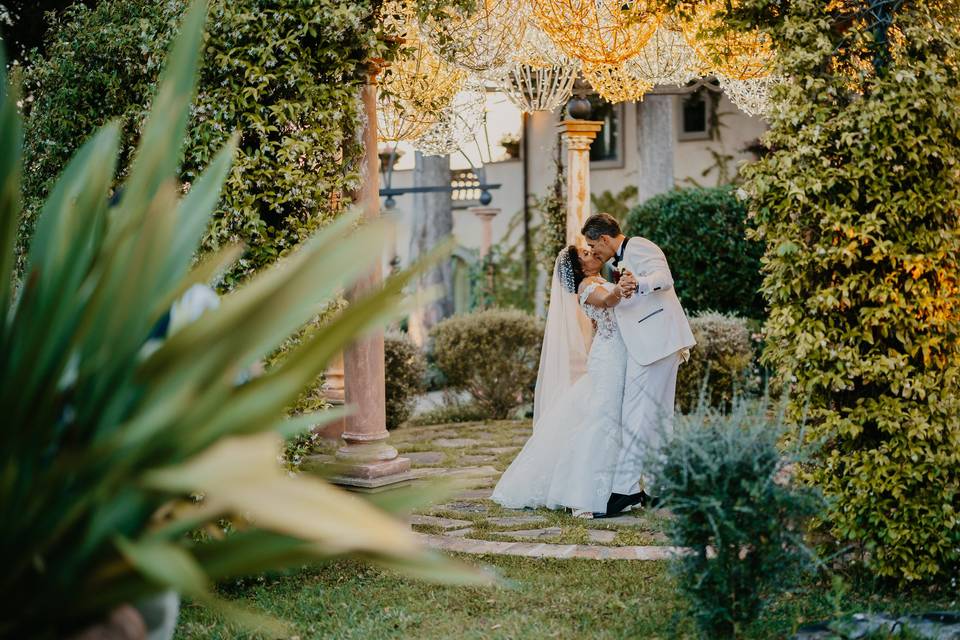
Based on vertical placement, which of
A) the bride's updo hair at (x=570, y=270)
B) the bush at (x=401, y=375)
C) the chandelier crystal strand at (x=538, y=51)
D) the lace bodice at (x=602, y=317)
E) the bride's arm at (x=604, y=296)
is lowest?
the bush at (x=401, y=375)

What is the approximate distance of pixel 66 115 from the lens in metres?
5.91

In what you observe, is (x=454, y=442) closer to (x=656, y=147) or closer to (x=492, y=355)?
(x=492, y=355)

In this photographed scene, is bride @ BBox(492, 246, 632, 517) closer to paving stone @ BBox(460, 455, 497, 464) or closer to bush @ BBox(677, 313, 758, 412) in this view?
paving stone @ BBox(460, 455, 497, 464)

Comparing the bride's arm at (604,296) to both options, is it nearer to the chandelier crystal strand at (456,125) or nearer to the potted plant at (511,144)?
the chandelier crystal strand at (456,125)

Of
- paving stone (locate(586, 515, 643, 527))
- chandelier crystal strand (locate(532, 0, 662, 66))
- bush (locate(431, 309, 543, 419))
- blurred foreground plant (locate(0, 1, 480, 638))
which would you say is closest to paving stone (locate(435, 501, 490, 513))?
paving stone (locate(586, 515, 643, 527))

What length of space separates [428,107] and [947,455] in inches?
212

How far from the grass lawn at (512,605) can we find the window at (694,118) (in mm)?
14886

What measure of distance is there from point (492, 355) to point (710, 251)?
3.29 meters

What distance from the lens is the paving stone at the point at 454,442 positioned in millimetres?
10077

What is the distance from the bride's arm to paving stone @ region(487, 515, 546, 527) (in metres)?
1.59

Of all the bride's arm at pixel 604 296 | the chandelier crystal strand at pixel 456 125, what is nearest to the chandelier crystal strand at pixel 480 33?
the bride's arm at pixel 604 296

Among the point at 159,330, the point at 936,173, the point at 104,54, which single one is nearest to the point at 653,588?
the point at 936,173

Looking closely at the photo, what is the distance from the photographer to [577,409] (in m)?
7.29

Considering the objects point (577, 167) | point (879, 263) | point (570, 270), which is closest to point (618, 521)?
point (570, 270)
